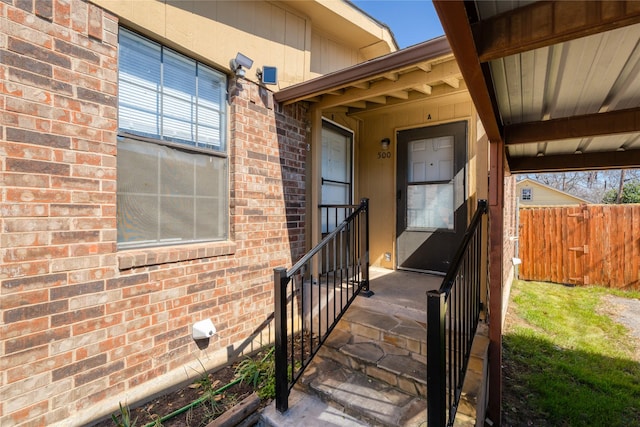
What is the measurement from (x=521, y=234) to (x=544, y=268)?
35.2 inches

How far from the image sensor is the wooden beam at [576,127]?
2.13 metres

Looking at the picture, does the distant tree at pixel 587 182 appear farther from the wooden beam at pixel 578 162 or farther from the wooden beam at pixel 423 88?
the wooden beam at pixel 423 88

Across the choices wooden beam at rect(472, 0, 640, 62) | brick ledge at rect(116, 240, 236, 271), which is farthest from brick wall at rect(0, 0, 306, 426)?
wooden beam at rect(472, 0, 640, 62)

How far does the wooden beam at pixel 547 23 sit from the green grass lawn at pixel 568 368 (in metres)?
2.97

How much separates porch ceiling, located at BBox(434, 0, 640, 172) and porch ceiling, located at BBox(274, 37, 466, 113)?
2.38ft

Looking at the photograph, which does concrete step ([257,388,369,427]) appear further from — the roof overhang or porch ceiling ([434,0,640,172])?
the roof overhang

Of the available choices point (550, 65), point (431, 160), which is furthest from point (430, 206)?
point (550, 65)

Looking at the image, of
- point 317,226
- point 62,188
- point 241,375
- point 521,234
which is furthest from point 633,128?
point 521,234

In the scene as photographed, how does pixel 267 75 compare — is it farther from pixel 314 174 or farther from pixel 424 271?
pixel 424 271

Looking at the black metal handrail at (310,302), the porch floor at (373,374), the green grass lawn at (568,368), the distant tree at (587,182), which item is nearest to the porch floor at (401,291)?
the porch floor at (373,374)

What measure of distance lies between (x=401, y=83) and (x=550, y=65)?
1536 millimetres

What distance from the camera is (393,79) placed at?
3033 millimetres

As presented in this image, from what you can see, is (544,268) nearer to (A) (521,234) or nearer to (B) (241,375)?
(A) (521,234)

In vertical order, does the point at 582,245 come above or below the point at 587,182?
below
